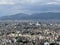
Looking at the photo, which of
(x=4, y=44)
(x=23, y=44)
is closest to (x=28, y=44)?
(x=23, y=44)

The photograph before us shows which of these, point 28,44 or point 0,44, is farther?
point 28,44

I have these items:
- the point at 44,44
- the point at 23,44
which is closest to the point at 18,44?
the point at 23,44

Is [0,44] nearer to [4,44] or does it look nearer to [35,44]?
[4,44]

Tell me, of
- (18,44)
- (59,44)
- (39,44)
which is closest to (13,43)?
(18,44)

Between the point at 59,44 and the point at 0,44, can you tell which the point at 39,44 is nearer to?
the point at 59,44

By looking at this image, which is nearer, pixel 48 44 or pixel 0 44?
pixel 0 44

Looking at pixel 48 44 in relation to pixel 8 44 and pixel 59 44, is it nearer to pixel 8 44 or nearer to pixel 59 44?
pixel 59 44

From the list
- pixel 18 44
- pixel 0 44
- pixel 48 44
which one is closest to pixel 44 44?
pixel 48 44
